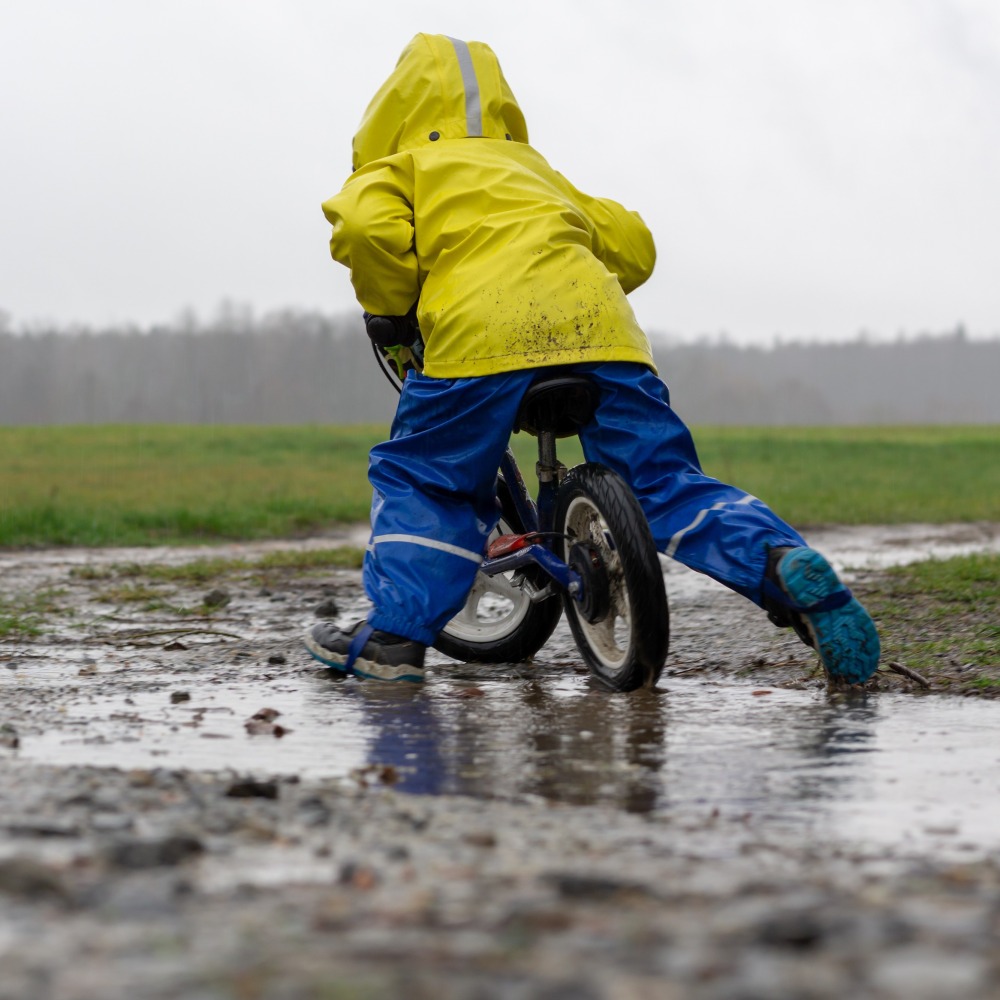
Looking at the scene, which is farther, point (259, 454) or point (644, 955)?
point (259, 454)

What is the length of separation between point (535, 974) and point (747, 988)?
250 mm

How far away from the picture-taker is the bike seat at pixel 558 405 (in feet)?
15.5

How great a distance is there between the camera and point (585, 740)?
3729mm

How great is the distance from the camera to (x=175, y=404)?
7600cm

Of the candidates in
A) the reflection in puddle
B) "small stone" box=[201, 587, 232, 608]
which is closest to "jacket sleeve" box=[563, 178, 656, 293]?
the reflection in puddle

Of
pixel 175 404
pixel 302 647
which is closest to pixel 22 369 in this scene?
pixel 175 404

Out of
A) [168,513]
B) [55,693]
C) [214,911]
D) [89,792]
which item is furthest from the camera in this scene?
[168,513]

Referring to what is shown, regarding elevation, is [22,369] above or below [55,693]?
above

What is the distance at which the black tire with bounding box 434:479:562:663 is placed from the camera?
541 centimetres

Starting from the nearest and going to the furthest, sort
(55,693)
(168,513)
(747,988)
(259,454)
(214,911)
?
(747,988), (214,911), (55,693), (168,513), (259,454)

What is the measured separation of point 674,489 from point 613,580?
1.13 ft

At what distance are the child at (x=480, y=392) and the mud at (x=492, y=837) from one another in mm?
300

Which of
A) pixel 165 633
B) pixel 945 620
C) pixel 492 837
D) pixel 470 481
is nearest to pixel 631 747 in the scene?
pixel 492 837

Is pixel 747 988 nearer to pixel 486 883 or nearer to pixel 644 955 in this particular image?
pixel 644 955
